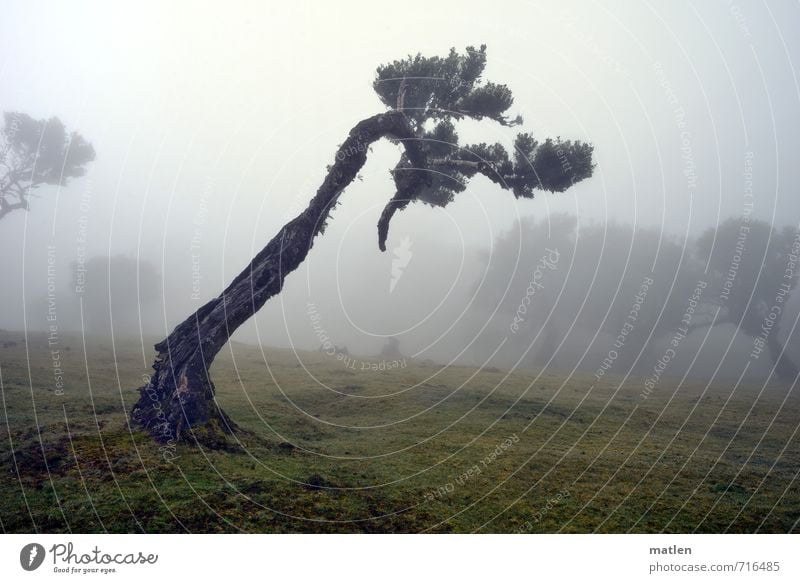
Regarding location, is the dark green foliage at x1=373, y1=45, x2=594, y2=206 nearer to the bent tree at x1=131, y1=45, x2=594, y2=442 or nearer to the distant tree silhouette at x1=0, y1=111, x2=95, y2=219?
the bent tree at x1=131, y1=45, x2=594, y2=442

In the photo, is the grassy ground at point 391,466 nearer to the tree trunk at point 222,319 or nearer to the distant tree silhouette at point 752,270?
the tree trunk at point 222,319

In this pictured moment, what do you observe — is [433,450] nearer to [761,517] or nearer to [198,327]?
[761,517]

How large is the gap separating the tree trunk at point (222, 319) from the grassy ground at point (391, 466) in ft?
2.39

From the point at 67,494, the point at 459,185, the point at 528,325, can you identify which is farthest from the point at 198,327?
Result: the point at 528,325

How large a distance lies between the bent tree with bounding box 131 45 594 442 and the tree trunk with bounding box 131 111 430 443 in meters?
0.03

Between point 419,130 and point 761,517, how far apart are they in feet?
49.5

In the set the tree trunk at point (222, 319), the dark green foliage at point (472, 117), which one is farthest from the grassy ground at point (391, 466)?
the dark green foliage at point (472, 117)

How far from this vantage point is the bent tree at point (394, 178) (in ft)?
36.1

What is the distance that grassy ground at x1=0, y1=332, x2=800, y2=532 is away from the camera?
7.22m

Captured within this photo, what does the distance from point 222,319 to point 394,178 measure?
28.9 ft

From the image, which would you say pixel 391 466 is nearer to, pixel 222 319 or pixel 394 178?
pixel 222 319

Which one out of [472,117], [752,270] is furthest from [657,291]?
[472,117]

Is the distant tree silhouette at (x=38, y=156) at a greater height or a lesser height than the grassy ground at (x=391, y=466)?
greater

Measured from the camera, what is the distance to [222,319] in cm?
1184
